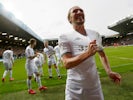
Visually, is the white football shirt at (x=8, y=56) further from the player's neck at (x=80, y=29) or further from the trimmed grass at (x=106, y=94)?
the player's neck at (x=80, y=29)

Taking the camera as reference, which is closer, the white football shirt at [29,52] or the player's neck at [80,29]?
the player's neck at [80,29]

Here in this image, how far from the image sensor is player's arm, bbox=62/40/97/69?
2.86 m

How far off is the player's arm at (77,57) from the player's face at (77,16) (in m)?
0.41

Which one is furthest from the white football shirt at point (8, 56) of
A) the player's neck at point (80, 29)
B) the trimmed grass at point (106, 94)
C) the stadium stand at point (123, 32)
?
the stadium stand at point (123, 32)

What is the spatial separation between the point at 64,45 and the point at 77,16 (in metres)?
0.39

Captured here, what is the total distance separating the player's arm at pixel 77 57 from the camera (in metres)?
2.86

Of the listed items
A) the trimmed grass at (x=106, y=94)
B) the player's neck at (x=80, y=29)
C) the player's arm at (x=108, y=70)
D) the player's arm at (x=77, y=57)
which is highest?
the player's neck at (x=80, y=29)

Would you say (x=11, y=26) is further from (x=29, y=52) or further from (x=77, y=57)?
(x=77, y=57)

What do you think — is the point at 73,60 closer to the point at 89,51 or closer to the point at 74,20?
the point at 89,51

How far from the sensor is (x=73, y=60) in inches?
121

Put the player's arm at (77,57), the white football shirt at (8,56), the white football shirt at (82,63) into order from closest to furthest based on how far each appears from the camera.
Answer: the player's arm at (77,57)
the white football shirt at (82,63)
the white football shirt at (8,56)

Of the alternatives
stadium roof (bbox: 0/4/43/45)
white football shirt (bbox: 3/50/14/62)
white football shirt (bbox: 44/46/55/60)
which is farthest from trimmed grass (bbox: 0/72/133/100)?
stadium roof (bbox: 0/4/43/45)

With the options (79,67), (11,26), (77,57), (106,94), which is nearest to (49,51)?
(106,94)

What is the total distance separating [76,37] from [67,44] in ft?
0.47
